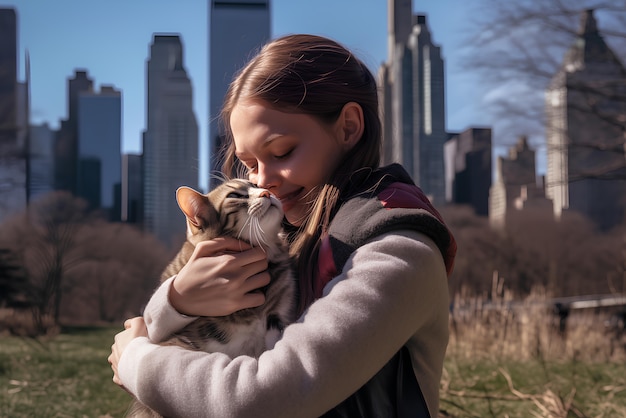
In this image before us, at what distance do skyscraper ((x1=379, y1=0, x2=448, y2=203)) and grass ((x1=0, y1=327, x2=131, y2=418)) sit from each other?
687 centimetres

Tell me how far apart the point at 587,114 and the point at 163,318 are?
8980 mm

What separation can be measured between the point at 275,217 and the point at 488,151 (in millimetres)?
10759

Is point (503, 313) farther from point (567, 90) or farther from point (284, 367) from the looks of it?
point (284, 367)

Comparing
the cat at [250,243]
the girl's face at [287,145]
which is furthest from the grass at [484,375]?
the girl's face at [287,145]

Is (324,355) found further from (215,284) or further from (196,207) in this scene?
(196,207)

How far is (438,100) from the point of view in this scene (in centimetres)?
1246

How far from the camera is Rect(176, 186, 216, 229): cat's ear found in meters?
1.42

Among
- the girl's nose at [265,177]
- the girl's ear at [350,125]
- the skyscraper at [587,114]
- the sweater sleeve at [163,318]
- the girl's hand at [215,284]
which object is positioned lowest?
the sweater sleeve at [163,318]

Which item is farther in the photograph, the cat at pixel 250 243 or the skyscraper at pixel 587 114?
the skyscraper at pixel 587 114

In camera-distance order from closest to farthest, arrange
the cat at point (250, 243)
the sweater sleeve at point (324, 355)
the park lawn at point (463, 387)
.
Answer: the sweater sleeve at point (324, 355) → the cat at point (250, 243) → the park lawn at point (463, 387)

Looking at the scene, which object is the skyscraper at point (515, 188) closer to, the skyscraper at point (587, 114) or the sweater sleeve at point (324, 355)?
the skyscraper at point (587, 114)

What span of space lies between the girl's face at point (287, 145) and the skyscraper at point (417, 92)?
9.71 metres

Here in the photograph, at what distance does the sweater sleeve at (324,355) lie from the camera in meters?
0.92

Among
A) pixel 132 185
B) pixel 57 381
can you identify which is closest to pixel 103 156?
pixel 132 185
